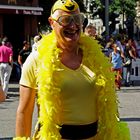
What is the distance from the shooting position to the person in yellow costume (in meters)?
3.36

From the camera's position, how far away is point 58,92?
3.35 metres

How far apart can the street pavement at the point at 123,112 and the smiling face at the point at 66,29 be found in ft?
17.3

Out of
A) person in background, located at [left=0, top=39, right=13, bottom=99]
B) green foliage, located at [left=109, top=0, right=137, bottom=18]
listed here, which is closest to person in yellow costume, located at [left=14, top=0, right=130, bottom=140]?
person in background, located at [left=0, top=39, right=13, bottom=99]

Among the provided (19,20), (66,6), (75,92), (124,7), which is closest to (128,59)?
(19,20)

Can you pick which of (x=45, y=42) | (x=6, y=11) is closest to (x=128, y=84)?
(x=6, y=11)

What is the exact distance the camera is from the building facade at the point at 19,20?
27250 mm

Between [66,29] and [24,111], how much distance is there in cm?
58

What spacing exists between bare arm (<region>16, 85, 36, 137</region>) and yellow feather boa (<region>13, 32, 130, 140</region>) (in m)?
0.06

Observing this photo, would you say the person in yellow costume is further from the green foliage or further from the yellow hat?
the green foliage

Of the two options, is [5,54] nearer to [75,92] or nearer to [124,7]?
[75,92]

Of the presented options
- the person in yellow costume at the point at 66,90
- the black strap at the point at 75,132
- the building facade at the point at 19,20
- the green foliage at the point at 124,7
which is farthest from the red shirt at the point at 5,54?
the green foliage at the point at 124,7

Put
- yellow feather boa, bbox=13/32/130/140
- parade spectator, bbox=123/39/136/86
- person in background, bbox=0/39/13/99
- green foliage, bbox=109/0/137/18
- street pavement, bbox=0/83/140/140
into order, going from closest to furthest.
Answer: yellow feather boa, bbox=13/32/130/140 < street pavement, bbox=0/83/140/140 < person in background, bbox=0/39/13/99 < parade spectator, bbox=123/39/136/86 < green foliage, bbox=109/0/137/18

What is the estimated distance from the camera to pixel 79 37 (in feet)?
11.4

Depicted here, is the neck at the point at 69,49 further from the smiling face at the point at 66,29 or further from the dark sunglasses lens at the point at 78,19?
the dark sunglasses lens at the point at 78,19
